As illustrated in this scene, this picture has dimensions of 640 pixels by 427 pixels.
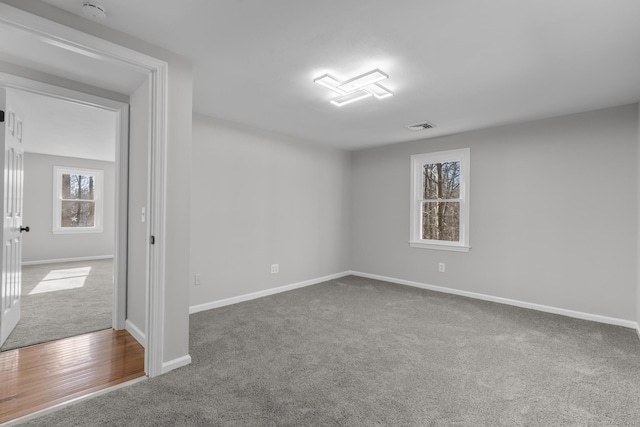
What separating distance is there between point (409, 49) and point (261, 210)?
2783mm

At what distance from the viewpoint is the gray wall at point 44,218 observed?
646 cm

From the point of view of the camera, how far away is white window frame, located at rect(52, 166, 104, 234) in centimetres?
677

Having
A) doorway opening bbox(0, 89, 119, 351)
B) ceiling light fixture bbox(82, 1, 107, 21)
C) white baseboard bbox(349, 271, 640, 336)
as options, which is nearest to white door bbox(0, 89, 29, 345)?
doorway opening bbox(0, 89, 119, 351)

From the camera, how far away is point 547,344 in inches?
110

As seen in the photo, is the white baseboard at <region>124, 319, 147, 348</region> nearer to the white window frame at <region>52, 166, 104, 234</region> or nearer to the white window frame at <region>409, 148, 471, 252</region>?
the white window frame at <region>409, 148, 471, 252</region>

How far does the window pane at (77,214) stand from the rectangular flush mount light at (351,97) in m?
7.00

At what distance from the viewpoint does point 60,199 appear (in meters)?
6.86

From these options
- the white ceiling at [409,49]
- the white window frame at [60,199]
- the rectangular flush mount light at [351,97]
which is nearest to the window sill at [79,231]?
the white window frame at [60,199]

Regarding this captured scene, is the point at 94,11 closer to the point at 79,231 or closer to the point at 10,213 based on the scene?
the point at 10,213

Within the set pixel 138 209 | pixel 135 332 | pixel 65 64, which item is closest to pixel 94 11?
pixel 65 64

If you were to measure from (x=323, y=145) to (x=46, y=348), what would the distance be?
4188 millimetres

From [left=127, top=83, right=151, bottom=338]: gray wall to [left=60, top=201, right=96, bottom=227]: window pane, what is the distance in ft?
18.3

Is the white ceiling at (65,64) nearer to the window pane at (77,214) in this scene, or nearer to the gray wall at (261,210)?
the gray wall at (261,210)

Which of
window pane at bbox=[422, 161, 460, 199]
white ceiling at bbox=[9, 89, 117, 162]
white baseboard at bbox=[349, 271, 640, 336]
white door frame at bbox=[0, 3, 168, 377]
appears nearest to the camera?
white door frame at bbox=[0, 3, 168, 377]
